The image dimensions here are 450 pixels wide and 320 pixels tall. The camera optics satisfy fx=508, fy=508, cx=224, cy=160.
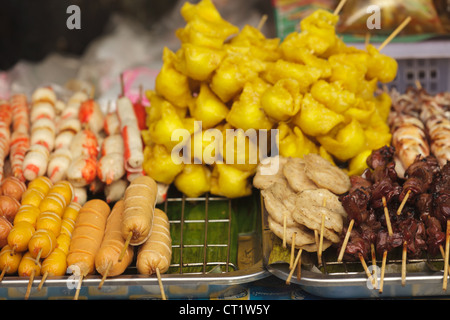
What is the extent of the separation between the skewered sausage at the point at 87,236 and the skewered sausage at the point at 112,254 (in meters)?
0.06

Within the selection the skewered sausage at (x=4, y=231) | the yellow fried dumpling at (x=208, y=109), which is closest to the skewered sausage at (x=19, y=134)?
the skewered sausage at (x=4, y=231)

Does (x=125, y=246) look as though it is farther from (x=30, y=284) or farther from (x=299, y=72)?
(x=299, y=72)

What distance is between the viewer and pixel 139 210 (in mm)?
2857

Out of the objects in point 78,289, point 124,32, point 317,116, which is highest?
point 124,32

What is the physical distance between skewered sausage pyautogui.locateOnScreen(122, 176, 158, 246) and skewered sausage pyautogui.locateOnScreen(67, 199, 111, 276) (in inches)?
9.0

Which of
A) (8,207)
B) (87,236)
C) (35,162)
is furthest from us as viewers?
(35,162)

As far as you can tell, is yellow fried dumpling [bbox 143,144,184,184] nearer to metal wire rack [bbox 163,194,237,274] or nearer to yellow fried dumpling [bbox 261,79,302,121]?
metal wire rack [bbox 163,194,237,274]

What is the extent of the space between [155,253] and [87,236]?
0.44 m

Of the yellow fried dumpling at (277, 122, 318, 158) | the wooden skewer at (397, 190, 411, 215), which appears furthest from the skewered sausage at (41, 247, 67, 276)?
the wooden skewer at (397, 190, 411, 215)

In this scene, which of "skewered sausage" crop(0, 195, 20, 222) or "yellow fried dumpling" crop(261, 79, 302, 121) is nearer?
"skewered sausage" crop(0, 195, 20, 222)

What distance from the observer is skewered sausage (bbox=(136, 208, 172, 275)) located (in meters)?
2.77

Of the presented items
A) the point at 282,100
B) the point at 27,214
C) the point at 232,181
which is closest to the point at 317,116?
the point at 282,100
